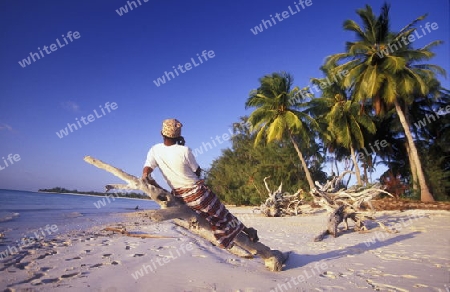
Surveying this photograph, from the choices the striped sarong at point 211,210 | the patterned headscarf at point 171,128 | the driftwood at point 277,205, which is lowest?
the driftwood at point 277,205

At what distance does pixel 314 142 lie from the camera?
76.2ft

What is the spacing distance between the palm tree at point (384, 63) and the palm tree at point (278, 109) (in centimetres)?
381

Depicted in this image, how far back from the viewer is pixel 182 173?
2713 millimetres

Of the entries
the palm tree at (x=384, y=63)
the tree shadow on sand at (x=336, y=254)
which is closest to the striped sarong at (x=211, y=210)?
the tree shadow on sand at (x=336, y=254)

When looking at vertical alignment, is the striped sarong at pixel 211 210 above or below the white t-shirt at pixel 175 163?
below

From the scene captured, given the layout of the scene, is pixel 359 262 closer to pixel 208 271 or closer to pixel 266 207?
pixel 208 271

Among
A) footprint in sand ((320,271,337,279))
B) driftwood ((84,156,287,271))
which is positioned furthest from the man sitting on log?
footprint in sand ((320,271,337,279))

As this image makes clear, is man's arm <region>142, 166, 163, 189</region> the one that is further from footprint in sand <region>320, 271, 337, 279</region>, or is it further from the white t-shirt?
footprint in sand <region>320, 271, 337, 279</region>

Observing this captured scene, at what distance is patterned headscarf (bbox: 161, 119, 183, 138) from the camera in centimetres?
273

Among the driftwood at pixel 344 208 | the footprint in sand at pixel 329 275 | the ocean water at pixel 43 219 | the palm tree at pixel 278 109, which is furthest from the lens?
the palm tree at pixel 278 109

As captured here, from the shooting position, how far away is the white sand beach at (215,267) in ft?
9.53

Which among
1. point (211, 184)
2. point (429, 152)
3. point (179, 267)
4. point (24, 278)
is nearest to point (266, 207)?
point (179, 267)

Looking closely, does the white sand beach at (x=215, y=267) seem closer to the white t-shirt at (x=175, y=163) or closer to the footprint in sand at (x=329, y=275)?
the footprint in sand at (x=329, y=275)

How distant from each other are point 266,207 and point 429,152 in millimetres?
16414
